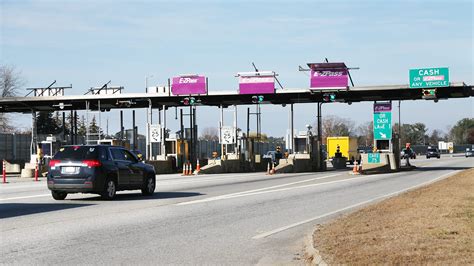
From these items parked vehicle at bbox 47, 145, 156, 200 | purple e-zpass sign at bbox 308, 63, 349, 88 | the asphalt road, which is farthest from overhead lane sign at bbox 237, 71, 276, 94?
parked vehicle at bbox 47, 145, 156, 200

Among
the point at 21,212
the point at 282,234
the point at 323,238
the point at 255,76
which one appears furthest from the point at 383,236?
the point at 255,76

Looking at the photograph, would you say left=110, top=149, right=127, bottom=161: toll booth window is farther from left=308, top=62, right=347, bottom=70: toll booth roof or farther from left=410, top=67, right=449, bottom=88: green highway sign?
left=410, top=67, right=449, bottom=88: green highway sign

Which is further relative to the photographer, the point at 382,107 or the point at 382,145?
the point at 382,145

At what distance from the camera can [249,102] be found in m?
53.3

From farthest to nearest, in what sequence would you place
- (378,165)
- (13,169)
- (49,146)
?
(49,146) < (13,169) < (378,165)

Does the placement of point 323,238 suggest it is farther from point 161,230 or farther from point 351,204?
point 351,204

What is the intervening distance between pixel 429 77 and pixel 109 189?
106 ft

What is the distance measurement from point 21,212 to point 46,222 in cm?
269

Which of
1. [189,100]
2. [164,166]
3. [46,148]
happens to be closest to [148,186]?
[164,166]

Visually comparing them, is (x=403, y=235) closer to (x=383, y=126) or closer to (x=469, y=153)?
(x=383, y=126)

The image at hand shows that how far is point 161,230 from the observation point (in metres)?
13.1

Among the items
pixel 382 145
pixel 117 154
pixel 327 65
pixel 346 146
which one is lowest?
pixel 117 154

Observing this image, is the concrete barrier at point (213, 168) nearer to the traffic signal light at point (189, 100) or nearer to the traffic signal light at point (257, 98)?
the traffic signal light at point (189, 100)

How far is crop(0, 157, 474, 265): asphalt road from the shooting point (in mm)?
10211
